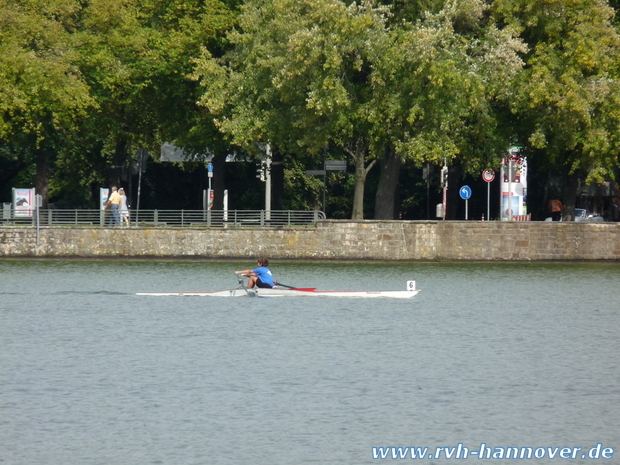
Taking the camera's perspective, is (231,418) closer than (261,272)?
Yes

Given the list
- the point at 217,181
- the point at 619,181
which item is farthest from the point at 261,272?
the point at 619,181

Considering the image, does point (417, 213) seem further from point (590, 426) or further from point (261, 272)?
point (590, 426)

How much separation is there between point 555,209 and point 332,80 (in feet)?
47.1

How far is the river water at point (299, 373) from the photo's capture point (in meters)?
16.9

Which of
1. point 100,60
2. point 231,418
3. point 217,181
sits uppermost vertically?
point 100,60

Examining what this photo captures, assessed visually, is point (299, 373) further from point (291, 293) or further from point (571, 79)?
point (571, 79)

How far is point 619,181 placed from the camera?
54.2m

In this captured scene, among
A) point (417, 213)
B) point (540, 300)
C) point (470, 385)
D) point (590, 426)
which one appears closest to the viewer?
point (590, 426)

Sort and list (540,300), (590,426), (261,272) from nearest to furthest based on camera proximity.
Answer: (590,426) < (261,272) < (540,300)

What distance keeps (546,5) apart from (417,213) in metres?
18.8

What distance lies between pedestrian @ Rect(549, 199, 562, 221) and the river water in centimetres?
1480

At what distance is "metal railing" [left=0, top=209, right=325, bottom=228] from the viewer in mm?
49938

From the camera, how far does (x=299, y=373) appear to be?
22.6 m

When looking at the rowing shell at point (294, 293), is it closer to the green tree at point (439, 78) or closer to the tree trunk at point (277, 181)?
the green tree at point (439, 78)
